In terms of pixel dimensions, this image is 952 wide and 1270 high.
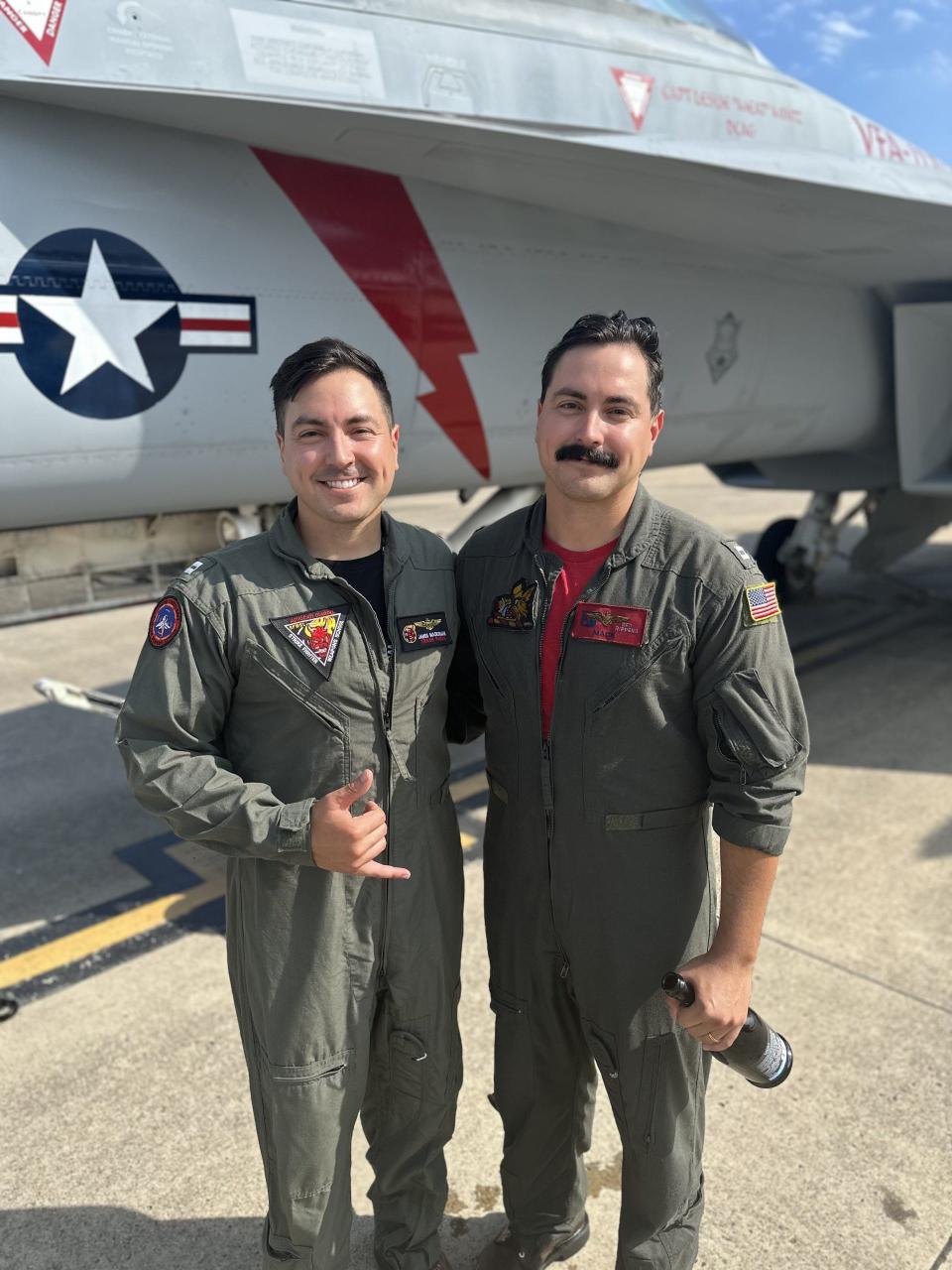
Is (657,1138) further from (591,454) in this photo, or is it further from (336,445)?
(336,445)

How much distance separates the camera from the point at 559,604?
1.74 m

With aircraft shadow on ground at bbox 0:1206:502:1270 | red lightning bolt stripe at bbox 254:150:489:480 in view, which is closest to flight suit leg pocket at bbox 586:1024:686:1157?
aircraft shadow on ground at bbox 0:1206:502:1270

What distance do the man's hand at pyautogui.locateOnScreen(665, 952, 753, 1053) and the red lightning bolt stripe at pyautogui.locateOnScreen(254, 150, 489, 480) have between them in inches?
106

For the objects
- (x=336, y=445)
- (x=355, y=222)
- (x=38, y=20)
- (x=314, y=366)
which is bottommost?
(x=336, y=445)

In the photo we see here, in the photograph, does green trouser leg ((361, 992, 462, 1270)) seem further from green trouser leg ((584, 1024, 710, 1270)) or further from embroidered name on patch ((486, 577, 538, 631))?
embroidered name on patch ((486, 577, 538, 631))

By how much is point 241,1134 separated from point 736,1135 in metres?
1.31

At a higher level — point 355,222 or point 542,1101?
point 355,222

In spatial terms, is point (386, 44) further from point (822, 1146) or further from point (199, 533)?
point (822, 1146)

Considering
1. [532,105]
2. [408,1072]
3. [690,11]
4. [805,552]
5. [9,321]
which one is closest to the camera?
[408,1072]

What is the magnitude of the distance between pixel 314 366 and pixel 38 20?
5.59 feet

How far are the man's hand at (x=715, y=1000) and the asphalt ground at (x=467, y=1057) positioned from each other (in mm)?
843

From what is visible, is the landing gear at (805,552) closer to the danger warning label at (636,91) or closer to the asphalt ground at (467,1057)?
the asphalt ground at (467,1057)

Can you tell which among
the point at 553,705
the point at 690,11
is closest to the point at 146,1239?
the point at 553,705

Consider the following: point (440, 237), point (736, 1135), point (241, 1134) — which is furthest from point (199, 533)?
point (736, 1135)
